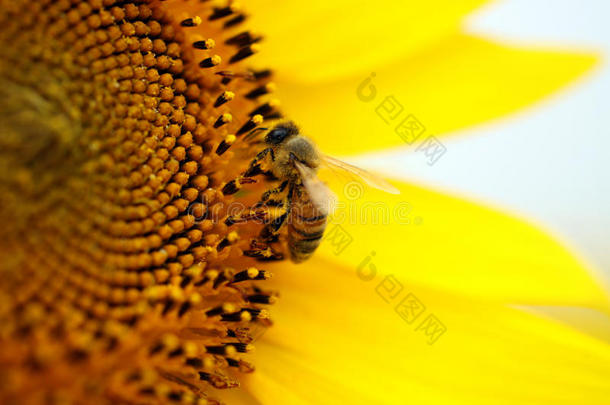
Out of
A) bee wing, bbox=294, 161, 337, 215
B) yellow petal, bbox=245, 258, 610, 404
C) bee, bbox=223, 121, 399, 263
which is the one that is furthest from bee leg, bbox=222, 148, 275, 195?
yellow petal, bbox=245, 258, 610, 404

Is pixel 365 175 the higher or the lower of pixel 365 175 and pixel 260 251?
the higher

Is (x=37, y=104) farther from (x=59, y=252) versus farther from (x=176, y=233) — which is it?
(x=176, y=233)

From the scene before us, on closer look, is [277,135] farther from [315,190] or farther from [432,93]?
[432,93]

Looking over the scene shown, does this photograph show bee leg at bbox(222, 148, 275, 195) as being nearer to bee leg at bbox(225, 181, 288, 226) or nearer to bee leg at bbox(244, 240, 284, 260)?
bee leg at bbox(225, 181, 288, 226)

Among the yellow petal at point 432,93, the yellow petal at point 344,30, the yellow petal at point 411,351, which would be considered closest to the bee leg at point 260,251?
the yellow petal at point 411,351

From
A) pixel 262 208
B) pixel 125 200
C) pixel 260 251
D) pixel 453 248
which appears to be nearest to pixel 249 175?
pixel 262 208

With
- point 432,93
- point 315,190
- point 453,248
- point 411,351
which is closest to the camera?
point 315,190

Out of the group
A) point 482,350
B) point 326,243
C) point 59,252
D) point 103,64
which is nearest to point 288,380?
point 326,243
